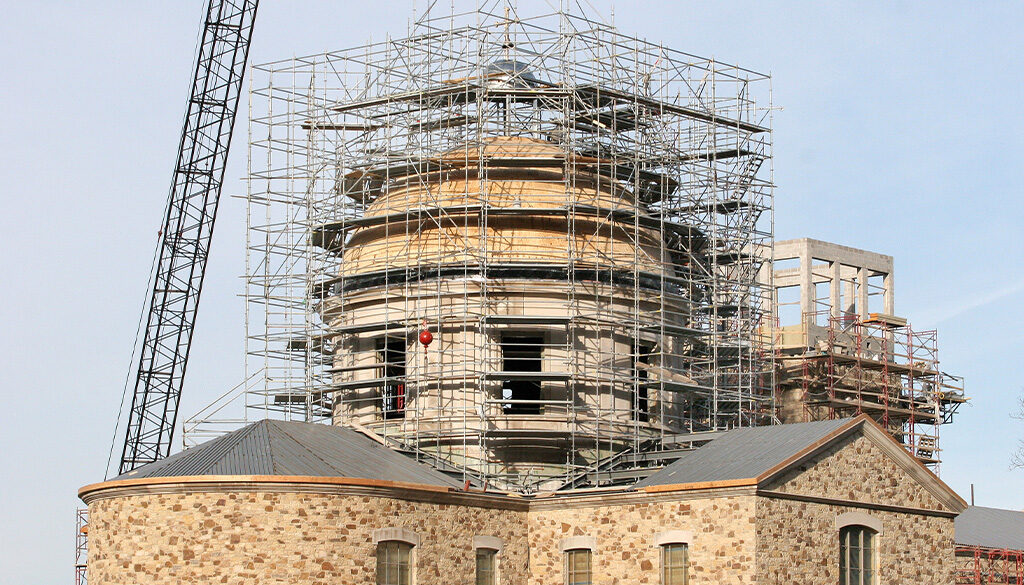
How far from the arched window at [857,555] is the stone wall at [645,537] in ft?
11.2

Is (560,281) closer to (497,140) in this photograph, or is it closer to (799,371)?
(497,140)

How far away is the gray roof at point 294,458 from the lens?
39.4 m

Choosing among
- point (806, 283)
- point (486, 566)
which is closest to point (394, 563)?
point (486, 566)

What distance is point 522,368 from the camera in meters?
47.6

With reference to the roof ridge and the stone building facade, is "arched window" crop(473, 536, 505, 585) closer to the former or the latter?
the stone building facade

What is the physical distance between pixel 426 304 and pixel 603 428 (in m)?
6.13

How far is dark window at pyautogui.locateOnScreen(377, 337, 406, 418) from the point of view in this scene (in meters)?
47.2

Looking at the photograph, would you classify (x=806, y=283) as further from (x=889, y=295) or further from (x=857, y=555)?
(x=857, y=555)

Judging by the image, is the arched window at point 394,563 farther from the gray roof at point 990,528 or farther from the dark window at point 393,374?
the gray roof at point 990,528

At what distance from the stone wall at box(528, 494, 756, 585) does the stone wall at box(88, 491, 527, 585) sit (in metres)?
4.06

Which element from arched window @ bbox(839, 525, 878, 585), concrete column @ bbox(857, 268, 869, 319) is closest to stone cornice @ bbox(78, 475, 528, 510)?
arched window @ bbox(839, 525, 878, 585)

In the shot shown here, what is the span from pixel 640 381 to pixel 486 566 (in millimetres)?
7340

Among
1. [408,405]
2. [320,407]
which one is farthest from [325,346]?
[408,405]

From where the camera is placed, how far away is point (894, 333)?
6725 centimetres
